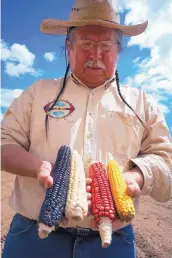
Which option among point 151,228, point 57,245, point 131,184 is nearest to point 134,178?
point 131,184

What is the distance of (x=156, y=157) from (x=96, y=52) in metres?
0.94

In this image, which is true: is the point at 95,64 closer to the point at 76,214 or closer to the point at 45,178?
the point at 45,178

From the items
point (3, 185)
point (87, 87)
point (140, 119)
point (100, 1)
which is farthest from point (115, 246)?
point (3, 185)

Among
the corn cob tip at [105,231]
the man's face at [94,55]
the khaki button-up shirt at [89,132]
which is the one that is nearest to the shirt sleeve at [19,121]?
the khaki button-up shirt at [89,132]

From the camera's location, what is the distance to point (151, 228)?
656 centimetres

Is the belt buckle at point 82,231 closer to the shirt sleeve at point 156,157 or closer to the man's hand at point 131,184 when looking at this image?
the man's hand at point 131,184

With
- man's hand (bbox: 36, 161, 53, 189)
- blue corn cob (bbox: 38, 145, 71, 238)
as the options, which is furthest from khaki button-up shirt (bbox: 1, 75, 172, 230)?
man's hand (bbox: 36, 161, 53, 189)

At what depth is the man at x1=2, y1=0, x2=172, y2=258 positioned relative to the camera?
2.44 m

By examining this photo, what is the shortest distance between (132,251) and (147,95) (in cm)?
132

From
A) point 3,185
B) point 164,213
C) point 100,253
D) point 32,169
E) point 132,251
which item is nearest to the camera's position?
point 32,169

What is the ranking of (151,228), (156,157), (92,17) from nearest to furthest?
(156,157) < (92,17) < (151,228)

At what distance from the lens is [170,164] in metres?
2.62

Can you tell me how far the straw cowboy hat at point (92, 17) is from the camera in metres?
2.72

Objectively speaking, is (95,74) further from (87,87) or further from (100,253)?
(100,253)
